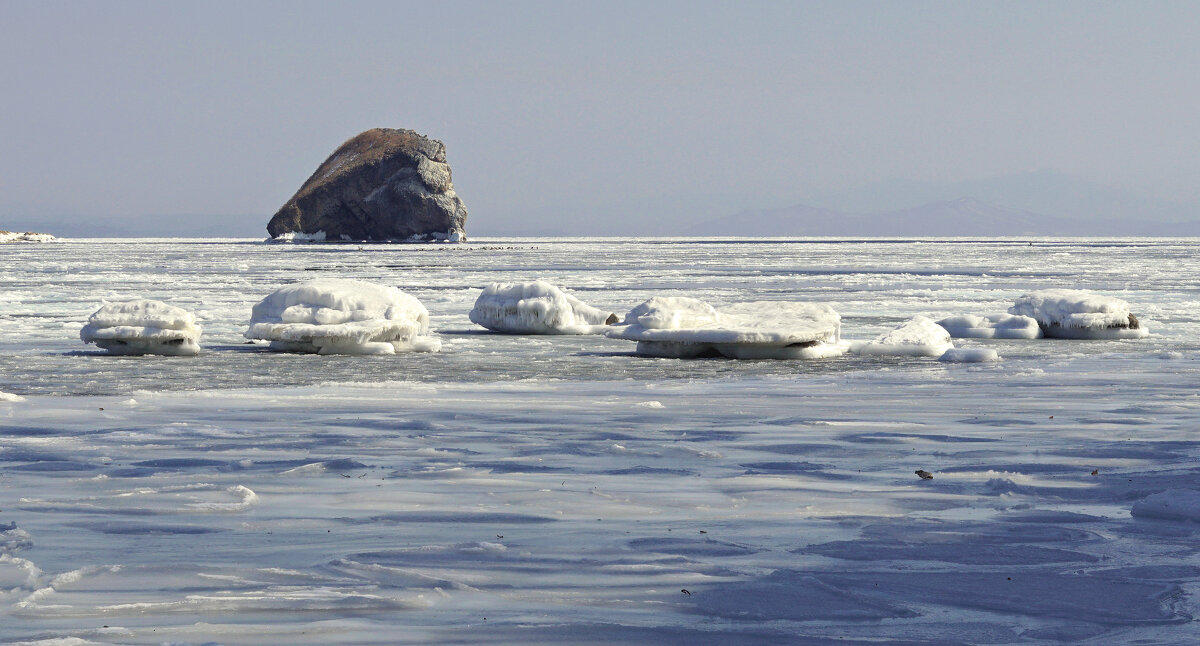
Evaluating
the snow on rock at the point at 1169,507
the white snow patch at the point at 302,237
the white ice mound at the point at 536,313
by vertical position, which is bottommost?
the snow on rock at the point at 1169,507

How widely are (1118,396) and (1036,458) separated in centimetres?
373

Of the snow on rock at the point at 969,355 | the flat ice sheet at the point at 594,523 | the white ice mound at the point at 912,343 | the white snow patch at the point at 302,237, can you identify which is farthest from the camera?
the white snow patch at the point at 302,237

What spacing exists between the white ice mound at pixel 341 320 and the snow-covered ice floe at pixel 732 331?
2511 millimetres

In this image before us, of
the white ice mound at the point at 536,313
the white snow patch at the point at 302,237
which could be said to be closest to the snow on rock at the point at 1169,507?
the white ice mound at the point at 536,313

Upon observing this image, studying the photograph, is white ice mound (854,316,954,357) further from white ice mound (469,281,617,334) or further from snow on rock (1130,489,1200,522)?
snow on rock (1130,489,1200,522)

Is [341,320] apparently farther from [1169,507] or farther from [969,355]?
[1169,507]

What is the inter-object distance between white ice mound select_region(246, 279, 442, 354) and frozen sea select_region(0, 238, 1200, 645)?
5.81ft

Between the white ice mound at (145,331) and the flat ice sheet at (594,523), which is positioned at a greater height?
the white ice mound at (145,331)

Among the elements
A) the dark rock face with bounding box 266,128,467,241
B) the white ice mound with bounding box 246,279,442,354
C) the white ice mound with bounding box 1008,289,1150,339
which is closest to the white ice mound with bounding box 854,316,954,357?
the white ice mound with bounding box 1008,289,1150,339

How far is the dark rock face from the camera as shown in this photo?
164250 mm

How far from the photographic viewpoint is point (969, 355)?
593 inches

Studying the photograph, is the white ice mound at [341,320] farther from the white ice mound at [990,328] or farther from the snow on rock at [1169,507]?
the snow on rock at [1169,507]

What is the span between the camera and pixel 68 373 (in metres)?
13.5

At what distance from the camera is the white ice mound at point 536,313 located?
19.3 meters
